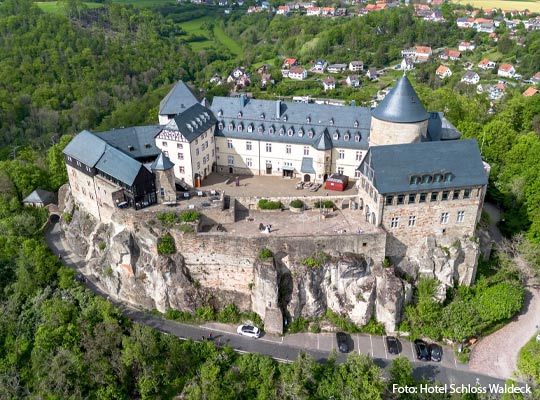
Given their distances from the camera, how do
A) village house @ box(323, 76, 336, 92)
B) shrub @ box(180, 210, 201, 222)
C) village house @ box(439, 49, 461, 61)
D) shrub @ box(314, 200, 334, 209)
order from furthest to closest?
village house @ box(439, 49, 461, 61) → village house @ box(323, 76, 336, 92) → shrub @ box(314, 200, 334, 209) → shrub @ box(180, 210, 201, 222)

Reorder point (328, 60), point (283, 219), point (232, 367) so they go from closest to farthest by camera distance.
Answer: point (232, 367), point (283, 219), point (328, 60)

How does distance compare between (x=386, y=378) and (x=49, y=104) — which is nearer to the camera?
(x=386, y=378)

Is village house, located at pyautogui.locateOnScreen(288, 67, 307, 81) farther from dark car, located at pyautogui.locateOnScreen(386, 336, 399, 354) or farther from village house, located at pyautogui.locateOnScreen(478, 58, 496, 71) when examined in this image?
dark car, located at pyautogui.locateOnScreen(386, 336, 399, 354)

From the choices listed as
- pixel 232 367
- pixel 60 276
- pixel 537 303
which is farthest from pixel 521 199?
pixel 60 276

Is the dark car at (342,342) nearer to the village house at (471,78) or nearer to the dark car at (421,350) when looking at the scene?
the dark car at (421,350)

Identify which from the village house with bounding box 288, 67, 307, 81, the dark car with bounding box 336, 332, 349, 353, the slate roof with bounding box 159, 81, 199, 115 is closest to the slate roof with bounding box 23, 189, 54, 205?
the slate roof with bounding box 159, 81, 199, 115

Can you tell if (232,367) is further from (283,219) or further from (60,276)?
(60,276)

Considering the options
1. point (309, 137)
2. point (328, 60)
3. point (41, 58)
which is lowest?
point (328, 60)

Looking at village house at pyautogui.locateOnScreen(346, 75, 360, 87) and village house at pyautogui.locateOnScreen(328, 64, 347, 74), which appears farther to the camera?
village house at pyautogui.locateOnScreen(328, 64, 347, 74)
